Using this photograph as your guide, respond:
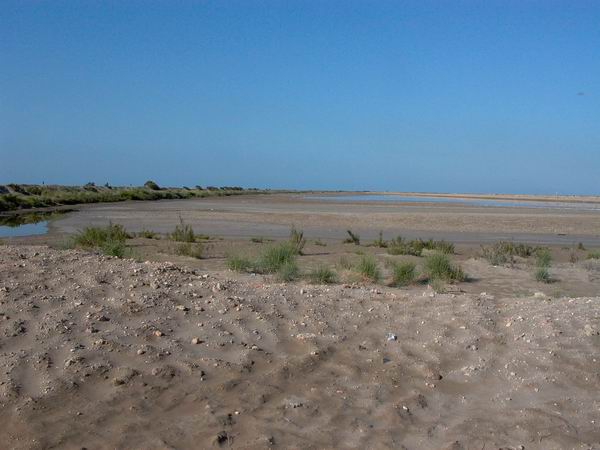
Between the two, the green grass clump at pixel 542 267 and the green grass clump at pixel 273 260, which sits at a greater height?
the green grass clump at pixel 273 260

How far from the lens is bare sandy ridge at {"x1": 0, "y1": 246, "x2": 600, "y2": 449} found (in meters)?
5.18

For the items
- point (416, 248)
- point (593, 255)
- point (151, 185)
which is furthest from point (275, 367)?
point (151, 185)

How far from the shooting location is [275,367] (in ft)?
20.6

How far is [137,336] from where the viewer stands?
666 cm

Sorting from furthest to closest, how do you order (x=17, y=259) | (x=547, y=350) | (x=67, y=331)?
1. (x=17, y=259)
2. (x=547, y=350)
3. (x=67, y=331)

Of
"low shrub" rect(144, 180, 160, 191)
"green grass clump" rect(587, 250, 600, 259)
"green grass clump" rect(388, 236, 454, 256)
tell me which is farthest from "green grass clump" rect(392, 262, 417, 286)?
"low shrub" rect(144, 180, 160, 191)

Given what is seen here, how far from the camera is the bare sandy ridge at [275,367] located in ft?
17.0

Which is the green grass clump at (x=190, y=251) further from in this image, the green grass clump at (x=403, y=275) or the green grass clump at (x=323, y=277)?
the green grass clump at (x=403, y=275)

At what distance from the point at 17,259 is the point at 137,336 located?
327 cm

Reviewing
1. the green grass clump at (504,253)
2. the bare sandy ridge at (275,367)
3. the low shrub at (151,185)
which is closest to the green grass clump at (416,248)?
the green grass clump at (504,253)

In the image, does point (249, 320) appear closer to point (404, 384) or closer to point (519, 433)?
point (404, 384)

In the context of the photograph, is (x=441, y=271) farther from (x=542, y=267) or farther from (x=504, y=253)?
(x=504, y=253)

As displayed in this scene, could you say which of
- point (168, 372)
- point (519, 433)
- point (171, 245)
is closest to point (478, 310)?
point (519, 433)

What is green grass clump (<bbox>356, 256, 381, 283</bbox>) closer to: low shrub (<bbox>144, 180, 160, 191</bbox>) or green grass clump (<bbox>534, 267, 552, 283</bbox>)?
green grass clump (<bbox>534, 267, 552, 283</bbox>)
